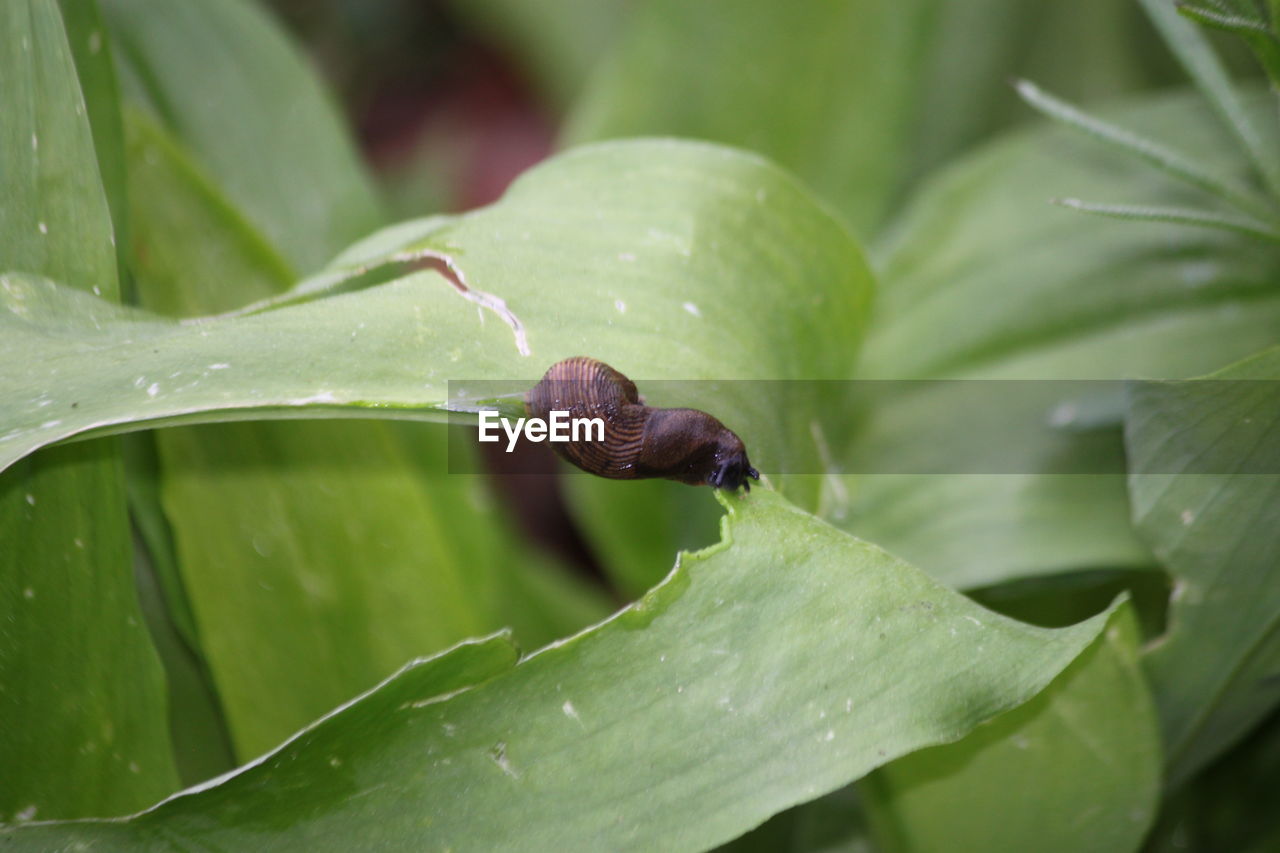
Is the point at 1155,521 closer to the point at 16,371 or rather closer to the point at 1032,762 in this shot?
the point at 1032,762

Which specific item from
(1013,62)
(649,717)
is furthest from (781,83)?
(649,717)


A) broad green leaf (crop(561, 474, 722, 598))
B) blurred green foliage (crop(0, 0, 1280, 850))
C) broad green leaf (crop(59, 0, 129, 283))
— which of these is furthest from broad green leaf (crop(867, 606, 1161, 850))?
broad green leaf (crop(59, 0, 129, 283))

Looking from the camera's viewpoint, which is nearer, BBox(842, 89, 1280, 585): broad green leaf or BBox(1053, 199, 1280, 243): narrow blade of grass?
BBox(1053, 199, 1280, 243): narrow blade of grass

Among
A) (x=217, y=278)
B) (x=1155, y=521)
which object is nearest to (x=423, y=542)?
(x=217, y=278)

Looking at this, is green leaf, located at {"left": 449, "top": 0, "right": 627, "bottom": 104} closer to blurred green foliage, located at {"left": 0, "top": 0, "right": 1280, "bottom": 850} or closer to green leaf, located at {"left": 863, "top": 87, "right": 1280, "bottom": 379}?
blurred green foliage, located at {"left": 0, "top": 0, "right": 1280, "bottom": 850}

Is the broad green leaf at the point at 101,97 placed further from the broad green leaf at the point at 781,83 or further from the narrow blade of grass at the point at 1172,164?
the narrow blade of grass at the point at 1172,164
